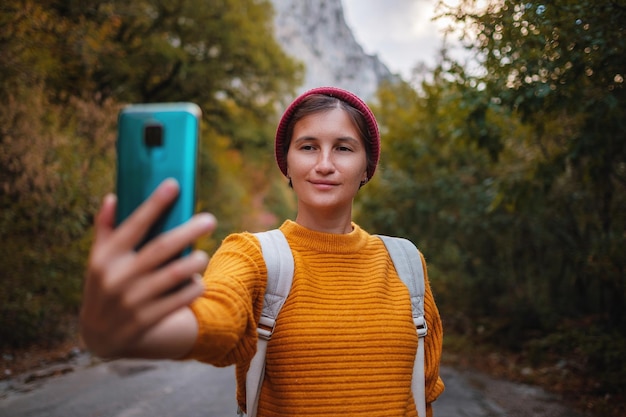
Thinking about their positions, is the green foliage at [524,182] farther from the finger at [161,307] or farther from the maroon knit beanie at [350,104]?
the finger at [161,307]

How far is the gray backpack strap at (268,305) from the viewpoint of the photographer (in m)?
1.32

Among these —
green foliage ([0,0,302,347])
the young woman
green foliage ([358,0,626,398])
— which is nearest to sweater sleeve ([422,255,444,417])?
the young woman

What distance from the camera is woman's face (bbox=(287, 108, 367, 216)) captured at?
1485 millimetres

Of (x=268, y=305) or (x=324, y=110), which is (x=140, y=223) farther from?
(x=324, y=110)

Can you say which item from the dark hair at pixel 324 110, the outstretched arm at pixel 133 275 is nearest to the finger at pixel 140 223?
the outstretched arm at pixel 133 275

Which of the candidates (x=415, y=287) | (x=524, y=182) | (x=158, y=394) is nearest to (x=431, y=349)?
(x=415, y=287)

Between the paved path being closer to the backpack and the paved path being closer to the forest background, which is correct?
the forest background

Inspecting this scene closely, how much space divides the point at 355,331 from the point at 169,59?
1187 centimetres

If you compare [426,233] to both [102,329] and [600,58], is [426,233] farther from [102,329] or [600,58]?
[102,329]

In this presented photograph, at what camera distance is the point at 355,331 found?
Result: 1.40 meters

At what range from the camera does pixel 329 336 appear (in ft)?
4.47

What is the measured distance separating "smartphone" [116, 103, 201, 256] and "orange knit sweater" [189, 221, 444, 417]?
1.50 feet

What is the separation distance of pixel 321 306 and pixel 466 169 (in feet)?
24.6

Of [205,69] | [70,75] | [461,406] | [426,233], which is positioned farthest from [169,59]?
[461,406]
